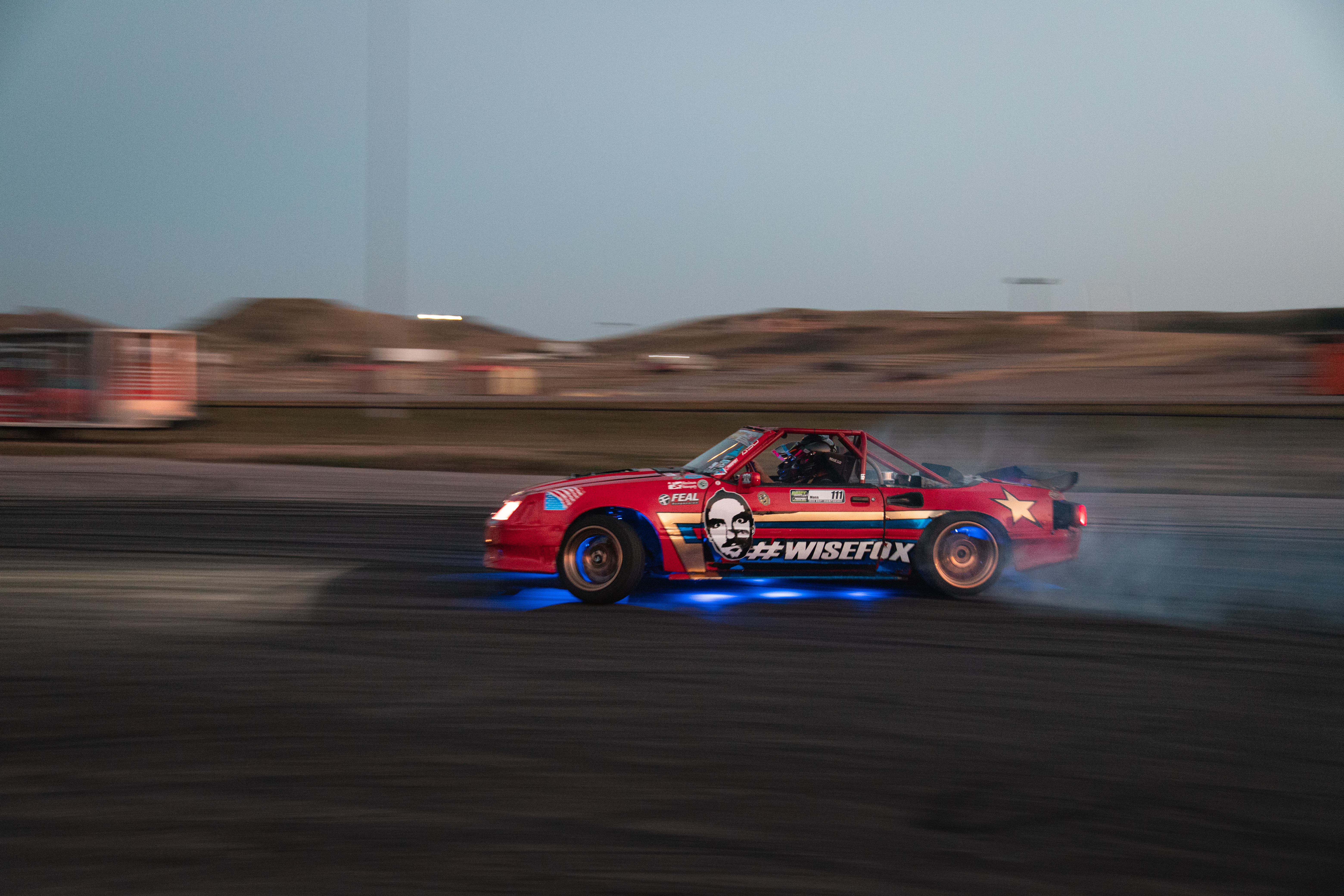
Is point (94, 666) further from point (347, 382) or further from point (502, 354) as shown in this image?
point (502, 354)

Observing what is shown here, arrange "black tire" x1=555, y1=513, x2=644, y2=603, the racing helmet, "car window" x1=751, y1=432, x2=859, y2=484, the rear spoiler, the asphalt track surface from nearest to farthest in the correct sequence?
1. the asphalt track surface
2. "black tire" x1=555, y1=513, x2=644, y2=603
3. "car window" x1=751, y1=432, x2=859, y2=484
4. the racing helmet
5. the rear spoiler

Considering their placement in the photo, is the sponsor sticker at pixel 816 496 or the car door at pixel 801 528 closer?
the car door at pixel 801 528

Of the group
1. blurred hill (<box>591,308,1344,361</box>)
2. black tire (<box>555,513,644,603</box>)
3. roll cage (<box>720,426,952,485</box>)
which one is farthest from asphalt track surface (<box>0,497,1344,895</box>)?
blurred hill (<box>591,308,1344,361</box>)

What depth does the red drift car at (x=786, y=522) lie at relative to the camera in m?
7.40

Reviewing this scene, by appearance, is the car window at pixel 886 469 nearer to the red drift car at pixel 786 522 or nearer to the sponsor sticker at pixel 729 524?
the red drift car at pixel 786 522

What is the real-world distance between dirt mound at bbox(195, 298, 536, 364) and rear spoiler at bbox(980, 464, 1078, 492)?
430 ft

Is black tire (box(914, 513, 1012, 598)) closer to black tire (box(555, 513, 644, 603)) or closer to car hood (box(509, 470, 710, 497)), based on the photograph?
car hood (box(509, 470, 710, 497))

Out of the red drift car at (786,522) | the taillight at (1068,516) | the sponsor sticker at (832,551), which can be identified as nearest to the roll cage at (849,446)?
the red drift car at (786,522)

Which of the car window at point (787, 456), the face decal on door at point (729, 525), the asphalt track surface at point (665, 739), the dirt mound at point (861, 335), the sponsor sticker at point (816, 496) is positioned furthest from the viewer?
the dirt mound at point (861, 335)

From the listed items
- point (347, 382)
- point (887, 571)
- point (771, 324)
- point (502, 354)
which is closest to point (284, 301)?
point (502, 354)

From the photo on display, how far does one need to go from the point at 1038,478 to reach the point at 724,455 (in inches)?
100.0

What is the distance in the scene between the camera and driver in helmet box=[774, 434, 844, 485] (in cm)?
793

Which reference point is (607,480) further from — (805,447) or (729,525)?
(805,447)

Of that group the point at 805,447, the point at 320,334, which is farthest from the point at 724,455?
the point at 320,334
